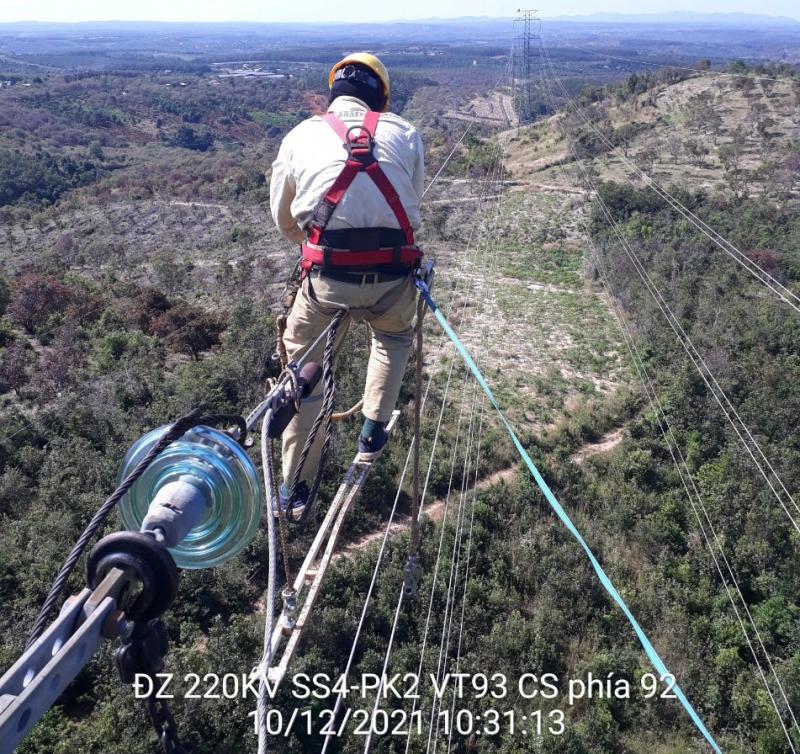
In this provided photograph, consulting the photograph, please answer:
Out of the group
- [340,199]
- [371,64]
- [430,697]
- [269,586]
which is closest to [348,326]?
[340,199]

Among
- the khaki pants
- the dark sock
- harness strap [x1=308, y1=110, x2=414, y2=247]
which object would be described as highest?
harness strap [x1=308, y1=110, x2=414, y2=247]

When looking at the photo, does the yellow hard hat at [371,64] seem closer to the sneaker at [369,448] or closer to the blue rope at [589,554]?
the blue rope at [589,554]

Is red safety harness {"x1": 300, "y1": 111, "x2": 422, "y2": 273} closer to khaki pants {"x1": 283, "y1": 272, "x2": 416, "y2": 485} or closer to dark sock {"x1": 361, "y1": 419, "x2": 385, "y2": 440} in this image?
khaki pants {"x1": 283, "y1": 272, "x2": 416, "y2": 485}

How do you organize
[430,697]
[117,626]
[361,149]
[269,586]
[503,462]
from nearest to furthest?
[117,626], [269,586], [361,149], [430,697], [503,462]

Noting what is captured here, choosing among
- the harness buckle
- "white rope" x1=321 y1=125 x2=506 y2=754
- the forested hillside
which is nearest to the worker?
the harness buckle

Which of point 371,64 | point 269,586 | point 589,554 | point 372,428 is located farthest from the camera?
point 372,428

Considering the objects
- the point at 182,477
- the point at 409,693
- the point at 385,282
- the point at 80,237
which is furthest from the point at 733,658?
the point at 80,237

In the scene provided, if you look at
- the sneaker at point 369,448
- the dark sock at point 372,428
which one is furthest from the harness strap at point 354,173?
the sneaker at point 369,448

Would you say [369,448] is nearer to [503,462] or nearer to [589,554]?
[589,554]

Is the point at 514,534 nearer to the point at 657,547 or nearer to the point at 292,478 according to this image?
the point at 657,547
